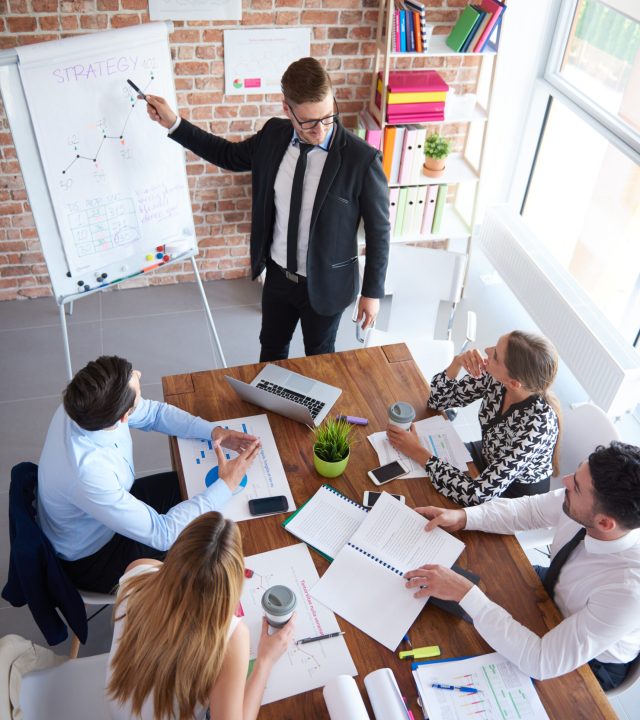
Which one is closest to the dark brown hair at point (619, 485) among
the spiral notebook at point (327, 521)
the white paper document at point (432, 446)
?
the white paper document at point (432, 446)

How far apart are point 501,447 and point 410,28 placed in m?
2.48

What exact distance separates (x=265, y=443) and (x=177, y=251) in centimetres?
143

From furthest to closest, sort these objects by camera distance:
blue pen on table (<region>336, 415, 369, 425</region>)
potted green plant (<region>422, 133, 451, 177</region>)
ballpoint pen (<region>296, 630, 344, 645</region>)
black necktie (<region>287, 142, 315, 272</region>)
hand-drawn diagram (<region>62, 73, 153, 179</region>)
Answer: potted green plant (<region>422, 133, 451, 177</region>)
hand-drawn diagram (<region>62, 73, 153, 179</region>)
black necktie (<region>287, 142, 315, 272</region>)
blue pen on table (<region>336, 415, 369, 425</region>)
ballpoint pen (<region>296, 630, 344, 645</region>)

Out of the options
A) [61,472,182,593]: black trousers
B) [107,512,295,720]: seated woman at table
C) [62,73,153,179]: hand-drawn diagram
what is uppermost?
[62,73,153,179]: hand-drawn diagram

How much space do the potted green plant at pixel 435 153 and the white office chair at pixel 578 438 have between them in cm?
209

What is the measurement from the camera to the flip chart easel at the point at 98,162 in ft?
8.70

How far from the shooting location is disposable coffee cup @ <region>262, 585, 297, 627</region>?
1666 millimetres

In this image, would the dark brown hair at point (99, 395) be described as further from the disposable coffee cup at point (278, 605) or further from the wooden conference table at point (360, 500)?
the disposable coffee cup at point (278, 605)

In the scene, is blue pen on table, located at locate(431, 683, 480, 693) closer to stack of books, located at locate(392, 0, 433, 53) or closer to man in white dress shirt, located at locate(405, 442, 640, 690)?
man in white dress shirt, located at locate(405, 442, 640, 690)

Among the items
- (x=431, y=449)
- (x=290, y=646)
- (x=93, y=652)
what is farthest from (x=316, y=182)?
(x=93, y=652)

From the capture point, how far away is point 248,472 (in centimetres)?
220

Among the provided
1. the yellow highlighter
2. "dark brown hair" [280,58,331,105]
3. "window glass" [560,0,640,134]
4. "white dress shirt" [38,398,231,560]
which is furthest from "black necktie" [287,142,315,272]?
"window glass" [560,0,640,134]

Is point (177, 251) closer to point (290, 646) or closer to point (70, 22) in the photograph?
point (70, 22)

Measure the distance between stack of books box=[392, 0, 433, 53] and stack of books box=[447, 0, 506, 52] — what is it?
0.54 feet
